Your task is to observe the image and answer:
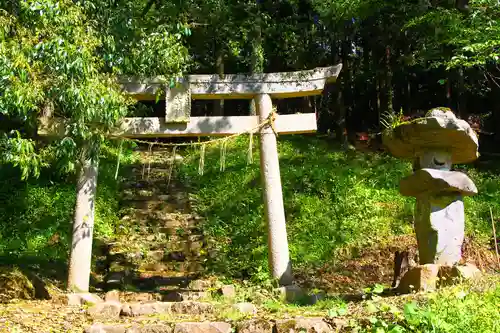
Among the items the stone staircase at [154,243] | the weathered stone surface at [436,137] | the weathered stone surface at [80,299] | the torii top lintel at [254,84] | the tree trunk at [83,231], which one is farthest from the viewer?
the stone staircase at [154,243]

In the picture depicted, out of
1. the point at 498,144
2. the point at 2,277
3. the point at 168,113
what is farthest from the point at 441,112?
the point at 498,144

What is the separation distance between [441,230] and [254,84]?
156 inches

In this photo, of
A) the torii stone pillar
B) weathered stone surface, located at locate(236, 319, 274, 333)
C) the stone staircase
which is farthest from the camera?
the stone staircase

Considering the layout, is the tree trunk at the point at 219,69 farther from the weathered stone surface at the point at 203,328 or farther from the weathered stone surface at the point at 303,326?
the weathered stone surface at the point at 303,326

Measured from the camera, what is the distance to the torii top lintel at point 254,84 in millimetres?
9273

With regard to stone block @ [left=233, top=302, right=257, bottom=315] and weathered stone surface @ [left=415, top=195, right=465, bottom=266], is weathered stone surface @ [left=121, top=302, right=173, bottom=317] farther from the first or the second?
weathered stone surface @ [left=415, top=195, right=465, bottom=266]

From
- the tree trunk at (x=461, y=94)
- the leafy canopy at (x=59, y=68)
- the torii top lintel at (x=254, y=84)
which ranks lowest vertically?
the leafy canopy at (x=59, y=68)

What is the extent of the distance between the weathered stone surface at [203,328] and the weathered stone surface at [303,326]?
0.57 metres

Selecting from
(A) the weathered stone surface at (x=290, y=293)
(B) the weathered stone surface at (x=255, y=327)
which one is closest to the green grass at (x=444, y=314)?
(B) the weathered stone surface at (x=255, y=327)

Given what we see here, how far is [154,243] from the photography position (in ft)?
39.0

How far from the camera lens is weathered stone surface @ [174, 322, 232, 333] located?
5918 millimetres

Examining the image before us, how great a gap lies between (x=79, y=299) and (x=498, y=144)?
50.2 ft

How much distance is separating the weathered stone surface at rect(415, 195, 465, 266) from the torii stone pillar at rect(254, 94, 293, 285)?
238 centimetres

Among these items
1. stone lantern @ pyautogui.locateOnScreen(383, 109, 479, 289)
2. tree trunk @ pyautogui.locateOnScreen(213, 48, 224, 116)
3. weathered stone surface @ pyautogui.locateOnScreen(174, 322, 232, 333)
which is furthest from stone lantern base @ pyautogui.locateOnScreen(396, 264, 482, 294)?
tree trunk @ pyautogui.locateOnScreen(213, 48, 224, 116)
